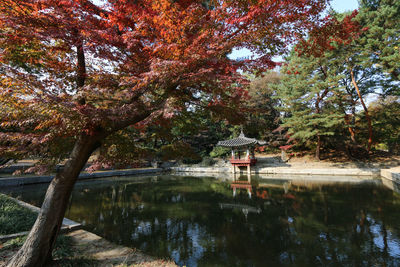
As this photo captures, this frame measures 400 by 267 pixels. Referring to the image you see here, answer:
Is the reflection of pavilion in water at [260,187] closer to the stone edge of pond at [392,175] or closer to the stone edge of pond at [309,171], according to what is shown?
the stone edge of pond at [309,171]

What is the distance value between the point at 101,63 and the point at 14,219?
4017mm

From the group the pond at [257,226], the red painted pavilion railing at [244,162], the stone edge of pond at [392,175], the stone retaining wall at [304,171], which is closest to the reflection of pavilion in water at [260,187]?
the pond at [257,226]

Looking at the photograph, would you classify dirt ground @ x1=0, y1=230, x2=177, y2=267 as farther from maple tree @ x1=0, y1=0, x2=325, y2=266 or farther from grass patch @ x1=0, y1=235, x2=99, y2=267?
maple tree @ x1=0, y1=0, x2=325, y2=266

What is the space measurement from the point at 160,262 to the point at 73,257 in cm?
142

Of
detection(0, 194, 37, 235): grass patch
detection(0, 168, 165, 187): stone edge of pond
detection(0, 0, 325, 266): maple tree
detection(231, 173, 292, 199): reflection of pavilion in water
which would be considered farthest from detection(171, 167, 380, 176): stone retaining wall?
detection(0, 194, 37, 235): grass patch

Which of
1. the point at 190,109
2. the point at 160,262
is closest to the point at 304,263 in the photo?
the point at 160,262

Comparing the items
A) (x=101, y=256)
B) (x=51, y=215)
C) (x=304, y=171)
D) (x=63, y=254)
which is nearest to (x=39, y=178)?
(x=63, y=254)

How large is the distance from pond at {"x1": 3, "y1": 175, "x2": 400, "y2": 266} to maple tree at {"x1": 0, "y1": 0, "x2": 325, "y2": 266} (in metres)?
2.74

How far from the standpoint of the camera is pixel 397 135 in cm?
1786

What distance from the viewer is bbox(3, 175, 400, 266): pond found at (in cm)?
402

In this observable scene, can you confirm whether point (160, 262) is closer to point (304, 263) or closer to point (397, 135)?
point (304, 263)

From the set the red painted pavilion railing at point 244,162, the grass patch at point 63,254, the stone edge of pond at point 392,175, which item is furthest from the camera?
the red painted pavilion railing at point 244,162

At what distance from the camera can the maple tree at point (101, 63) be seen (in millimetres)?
2650

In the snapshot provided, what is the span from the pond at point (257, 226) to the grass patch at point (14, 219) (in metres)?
1.44
